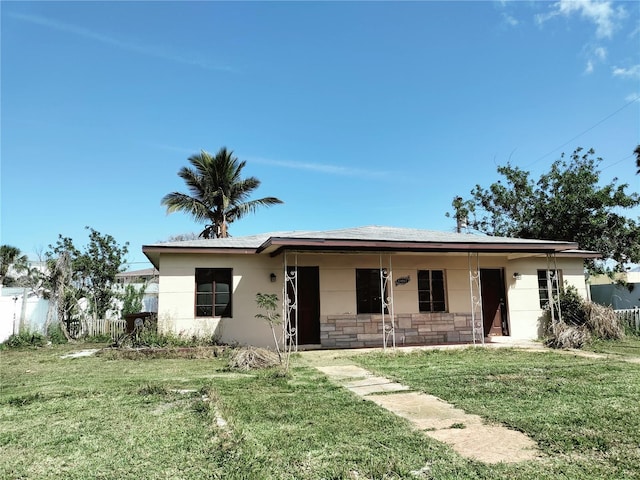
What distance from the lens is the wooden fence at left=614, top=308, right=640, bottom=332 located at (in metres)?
13.9

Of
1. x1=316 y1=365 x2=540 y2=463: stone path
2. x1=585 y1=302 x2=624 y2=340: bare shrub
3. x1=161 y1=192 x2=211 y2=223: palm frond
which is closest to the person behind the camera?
x1=316 y1=365 x2=540 y2=463: stone path

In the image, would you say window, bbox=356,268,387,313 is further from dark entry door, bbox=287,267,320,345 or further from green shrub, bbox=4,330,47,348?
green shrub, bbox=4,330,47,348

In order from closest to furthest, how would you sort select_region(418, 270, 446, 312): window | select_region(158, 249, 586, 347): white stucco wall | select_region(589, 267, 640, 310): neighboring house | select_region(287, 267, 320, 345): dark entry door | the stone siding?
1. select_region(158, 249, 586, 347): white stucco wall
2. the stone siding
3. select_region(287, 267, 320, 345): dark entry door
4. select_region(418, 270, 446, 312): window
5. select_region(589, 267, 640, 310): neighboring house

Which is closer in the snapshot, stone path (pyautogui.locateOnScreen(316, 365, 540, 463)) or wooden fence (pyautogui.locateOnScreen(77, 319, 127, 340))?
stone path (pyautogui.locateOnScreen(316, 365, 540, 463))

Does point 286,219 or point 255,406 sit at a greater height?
point 286,219

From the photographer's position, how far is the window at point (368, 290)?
12.0m

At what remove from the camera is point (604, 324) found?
1237 centimetres

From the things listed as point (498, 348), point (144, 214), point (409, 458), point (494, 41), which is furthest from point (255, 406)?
point (144, 214)

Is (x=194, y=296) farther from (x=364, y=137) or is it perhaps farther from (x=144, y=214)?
(x=144, y=214)

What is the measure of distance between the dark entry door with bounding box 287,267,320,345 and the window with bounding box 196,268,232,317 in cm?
183

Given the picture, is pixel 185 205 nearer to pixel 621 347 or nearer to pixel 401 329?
pixel 401 329

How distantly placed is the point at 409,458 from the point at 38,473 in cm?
277

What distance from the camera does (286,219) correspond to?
84.3 feet

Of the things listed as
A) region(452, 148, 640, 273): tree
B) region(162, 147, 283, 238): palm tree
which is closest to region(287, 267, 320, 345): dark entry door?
region(162, 147, 283, 238): palm tree
